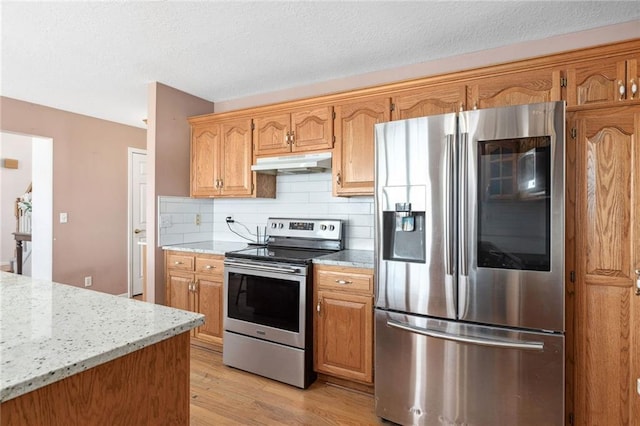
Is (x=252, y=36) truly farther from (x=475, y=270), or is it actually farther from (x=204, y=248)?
(x=475, y=270)

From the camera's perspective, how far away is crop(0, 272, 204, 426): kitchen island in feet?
2.45

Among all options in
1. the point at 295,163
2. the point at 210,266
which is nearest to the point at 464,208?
the point at 295,163

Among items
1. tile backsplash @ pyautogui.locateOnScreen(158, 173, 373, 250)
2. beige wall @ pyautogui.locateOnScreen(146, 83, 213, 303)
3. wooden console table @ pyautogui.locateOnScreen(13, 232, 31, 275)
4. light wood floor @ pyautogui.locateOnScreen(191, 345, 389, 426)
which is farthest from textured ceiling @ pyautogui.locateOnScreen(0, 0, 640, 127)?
light wood floor @ pyautogui.locateOnScreen(191, 345, 389, 426)

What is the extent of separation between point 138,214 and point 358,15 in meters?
4.11

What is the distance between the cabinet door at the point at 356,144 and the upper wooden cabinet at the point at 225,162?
84 cm

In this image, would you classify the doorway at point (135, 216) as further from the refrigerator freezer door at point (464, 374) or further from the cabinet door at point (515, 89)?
the cabinet door at point (515, 89)

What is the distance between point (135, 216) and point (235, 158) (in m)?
2.44

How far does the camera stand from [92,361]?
81 centimetres

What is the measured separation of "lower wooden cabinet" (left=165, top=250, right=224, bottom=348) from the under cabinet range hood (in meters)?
0.86

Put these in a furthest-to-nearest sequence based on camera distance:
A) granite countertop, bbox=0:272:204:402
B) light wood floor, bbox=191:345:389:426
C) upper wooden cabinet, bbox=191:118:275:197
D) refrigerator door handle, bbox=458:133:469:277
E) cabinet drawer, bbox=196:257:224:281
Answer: upper wooden cabinet, bbox=191:118:275:197 < cabinet drawer, bbox=196:257:224:281 < light wood floor, bbox=191:345:389:426 < refrigerator door handle, bbox=458:133:469:277 < granite countertop, bbox=0:272:204:402

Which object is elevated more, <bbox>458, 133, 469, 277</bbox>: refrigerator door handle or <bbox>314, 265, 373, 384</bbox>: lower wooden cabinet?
<bbox>458, 133, 469, 277</bbox>: refrigerator door handle

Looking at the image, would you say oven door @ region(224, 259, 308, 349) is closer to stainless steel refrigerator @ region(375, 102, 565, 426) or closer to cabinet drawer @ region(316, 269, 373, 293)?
cabinet drawer @ region(316, 269, 373, 293)

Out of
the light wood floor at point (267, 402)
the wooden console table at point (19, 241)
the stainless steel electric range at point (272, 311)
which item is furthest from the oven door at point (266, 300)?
the wooden console table at point (19, 241)

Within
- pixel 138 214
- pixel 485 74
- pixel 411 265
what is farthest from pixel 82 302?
pixel 138 214
